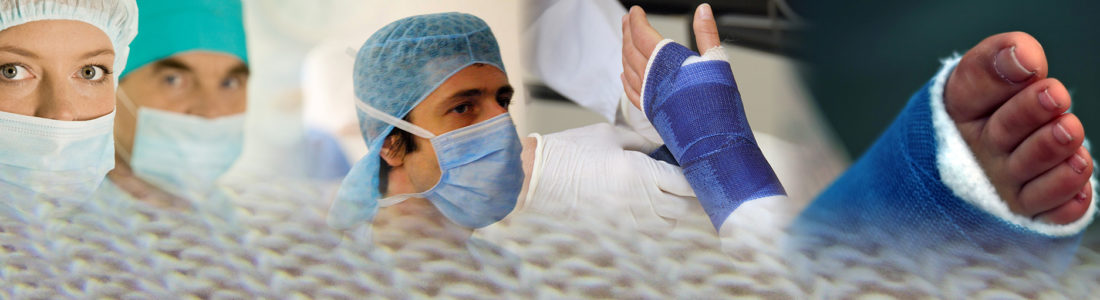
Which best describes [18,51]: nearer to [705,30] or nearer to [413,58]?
[413,58]

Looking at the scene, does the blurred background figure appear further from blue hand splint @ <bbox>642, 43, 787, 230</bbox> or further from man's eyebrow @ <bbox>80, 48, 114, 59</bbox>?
blue hand splint @ <bbox>642, 43, 787, 230</bbox>

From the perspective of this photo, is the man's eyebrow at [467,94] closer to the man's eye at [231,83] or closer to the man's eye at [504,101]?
the man's eye at [504,101]

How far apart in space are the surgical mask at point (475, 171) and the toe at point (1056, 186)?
0.32 meters

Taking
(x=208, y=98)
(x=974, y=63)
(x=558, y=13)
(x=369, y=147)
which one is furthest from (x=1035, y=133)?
(x=208, y=98)

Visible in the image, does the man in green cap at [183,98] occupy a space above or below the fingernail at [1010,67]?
below

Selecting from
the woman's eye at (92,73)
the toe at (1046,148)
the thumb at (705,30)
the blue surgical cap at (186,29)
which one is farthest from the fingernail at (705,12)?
the woman's eye at (92,73)

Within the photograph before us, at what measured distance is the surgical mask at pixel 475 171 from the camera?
505 millimetres

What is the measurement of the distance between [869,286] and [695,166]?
0.13 m

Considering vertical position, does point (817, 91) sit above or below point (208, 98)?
above

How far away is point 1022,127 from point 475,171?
34cm

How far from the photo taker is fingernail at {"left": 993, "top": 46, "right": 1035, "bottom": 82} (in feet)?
1.42

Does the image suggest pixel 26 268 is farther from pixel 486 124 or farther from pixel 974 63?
pixel 974 63

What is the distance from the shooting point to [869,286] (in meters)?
0.48

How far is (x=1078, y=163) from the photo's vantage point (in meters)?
0.46
